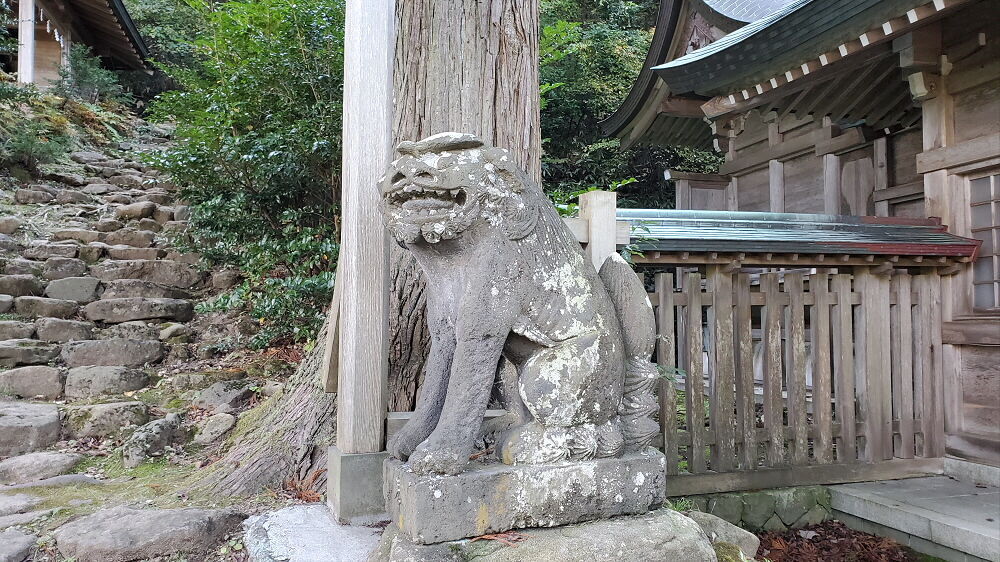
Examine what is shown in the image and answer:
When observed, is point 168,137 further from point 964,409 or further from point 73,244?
point 964,409

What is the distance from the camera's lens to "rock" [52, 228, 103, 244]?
8.09 m

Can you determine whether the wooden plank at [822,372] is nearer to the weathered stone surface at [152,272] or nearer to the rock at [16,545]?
the rock at [16,545]

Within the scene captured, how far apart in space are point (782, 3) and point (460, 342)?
8.21 metres

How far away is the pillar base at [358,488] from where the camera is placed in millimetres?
2268

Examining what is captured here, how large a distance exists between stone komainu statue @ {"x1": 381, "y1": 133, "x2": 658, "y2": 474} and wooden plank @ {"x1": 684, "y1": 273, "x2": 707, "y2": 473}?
2374 mm

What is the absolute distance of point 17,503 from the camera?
3.03 metres

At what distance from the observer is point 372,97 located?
237 cm

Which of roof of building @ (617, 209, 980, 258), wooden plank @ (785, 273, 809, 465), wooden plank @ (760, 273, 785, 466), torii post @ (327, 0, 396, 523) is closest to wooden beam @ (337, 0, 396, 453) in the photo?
torii post @ (327, 0, 396, 523)

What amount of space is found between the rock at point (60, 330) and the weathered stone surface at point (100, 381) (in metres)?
0.98

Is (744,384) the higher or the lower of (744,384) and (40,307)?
the lower

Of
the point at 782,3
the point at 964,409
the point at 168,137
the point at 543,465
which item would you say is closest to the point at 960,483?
the point at 964,409

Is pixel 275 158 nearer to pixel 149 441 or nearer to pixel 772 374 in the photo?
pixel 149 441

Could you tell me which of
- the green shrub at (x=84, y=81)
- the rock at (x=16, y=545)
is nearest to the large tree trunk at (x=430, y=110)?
the rock at (x=16, y=545)

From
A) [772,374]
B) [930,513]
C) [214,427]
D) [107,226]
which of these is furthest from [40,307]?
[930,513]
